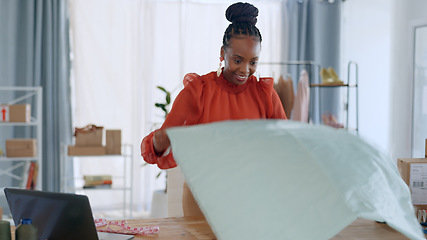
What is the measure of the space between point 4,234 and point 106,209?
4028mm

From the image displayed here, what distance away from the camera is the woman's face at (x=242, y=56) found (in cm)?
167

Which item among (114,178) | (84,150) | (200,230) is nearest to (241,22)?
(200,230)

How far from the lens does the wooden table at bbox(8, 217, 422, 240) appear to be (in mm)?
1717

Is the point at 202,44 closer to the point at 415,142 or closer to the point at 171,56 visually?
the point at 171,56

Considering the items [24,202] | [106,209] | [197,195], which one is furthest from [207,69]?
[197,195]

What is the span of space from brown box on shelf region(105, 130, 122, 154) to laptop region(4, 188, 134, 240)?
312cm

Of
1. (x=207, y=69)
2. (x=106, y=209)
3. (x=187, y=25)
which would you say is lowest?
(x=106, y=209)

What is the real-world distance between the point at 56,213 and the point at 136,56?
13.4 ft

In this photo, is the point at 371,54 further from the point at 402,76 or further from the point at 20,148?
the point at 20,148

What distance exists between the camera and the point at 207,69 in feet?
18.3

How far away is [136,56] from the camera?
17.5 ft

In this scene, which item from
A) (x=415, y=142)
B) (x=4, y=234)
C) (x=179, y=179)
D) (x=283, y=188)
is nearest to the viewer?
(x=283, y=188)

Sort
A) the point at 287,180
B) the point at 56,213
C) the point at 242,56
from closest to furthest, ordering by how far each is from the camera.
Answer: the point at 287,180, the point at 56,213, the point at 242,56

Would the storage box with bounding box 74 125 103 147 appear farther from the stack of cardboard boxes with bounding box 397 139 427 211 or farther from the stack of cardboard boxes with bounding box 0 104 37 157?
the stack of cardboard boxes with bounding box 397 139 427 211
